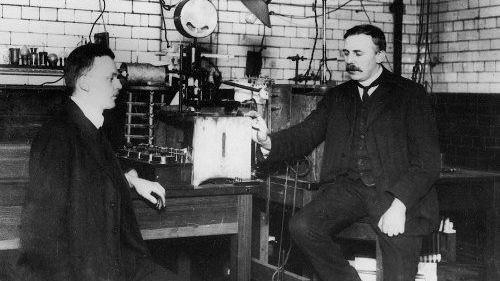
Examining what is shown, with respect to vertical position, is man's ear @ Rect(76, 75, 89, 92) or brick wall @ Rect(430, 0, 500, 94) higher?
brick wall @ Rect(430, 0, 500, 94)

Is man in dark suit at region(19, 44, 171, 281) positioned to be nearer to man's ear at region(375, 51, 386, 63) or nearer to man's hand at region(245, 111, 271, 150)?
man's hand at region(245, 111, 271, 150)

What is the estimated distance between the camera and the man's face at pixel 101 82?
297 cm

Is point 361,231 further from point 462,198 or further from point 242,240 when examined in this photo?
point 462,198

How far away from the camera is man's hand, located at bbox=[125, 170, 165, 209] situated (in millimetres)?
3379

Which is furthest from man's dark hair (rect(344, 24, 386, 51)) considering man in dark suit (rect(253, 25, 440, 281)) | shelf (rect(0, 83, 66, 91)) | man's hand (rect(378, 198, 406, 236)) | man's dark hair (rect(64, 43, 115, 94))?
shelf (rect(0, 83, 66, 91))

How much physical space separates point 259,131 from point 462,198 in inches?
66.6

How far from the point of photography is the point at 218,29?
248 inches

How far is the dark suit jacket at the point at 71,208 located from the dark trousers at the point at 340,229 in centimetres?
131

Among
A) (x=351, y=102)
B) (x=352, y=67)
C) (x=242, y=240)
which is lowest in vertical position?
(x=242, y=240)

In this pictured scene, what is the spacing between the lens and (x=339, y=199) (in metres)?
3.90

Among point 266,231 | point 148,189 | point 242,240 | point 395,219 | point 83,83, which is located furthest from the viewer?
point 266,231

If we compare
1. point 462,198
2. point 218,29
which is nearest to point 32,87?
point 218,29

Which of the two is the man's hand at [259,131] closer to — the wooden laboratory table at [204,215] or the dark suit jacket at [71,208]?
the wooden laboratory table at [204,215]

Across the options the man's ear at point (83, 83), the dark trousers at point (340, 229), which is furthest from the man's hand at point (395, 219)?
the man's ear at point (83, 83)
